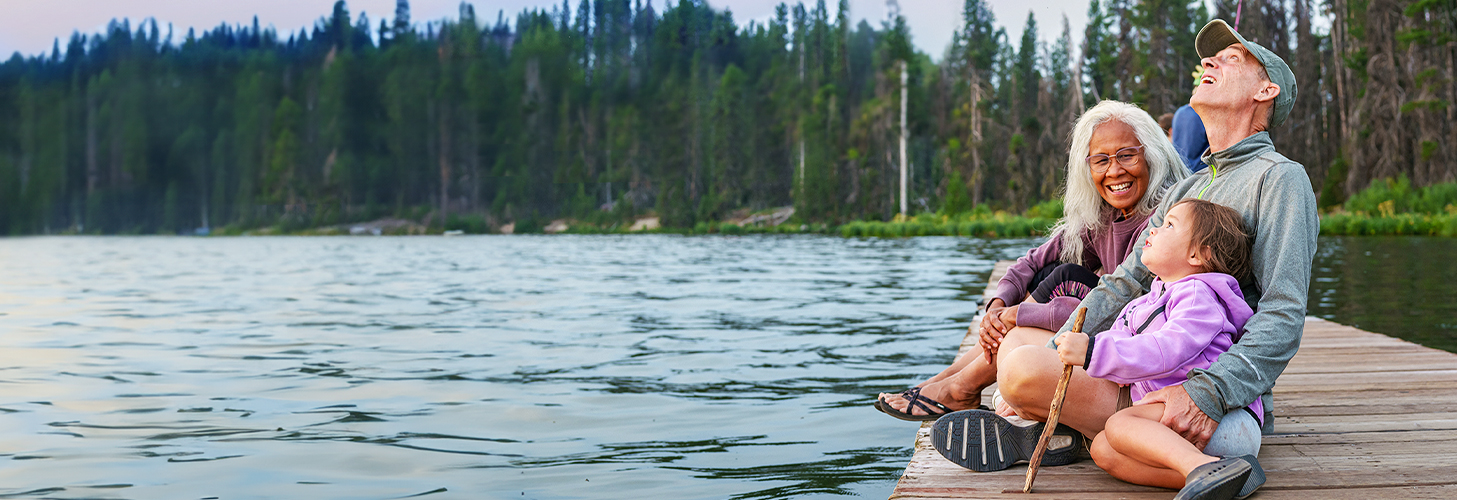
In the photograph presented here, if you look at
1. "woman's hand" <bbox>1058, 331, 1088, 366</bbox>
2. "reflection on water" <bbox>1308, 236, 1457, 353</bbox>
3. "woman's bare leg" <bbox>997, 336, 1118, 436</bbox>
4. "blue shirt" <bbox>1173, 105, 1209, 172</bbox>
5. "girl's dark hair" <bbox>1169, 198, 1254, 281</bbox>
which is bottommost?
"reflection on water" <bbox>1308, 236, 1457, 353</bbox>

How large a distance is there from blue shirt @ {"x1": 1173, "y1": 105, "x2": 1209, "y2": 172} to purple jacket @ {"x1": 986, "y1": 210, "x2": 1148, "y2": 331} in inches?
59.7

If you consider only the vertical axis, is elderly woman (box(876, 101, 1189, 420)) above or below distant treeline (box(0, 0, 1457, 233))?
below

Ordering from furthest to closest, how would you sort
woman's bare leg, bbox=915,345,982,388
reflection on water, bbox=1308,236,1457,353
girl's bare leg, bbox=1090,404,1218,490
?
1. reflection on water, bbox=1308,236,1457,353
2. woman's bare leg, bbox=915,345,982,388
3. girl's bare leg, bbox=1090,404,1218,490

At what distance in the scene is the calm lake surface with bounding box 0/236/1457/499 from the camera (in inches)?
156

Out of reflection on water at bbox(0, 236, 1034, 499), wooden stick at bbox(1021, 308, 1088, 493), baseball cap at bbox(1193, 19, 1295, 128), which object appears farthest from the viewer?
reflection on water at bbox(0, 236, 1034, 499)

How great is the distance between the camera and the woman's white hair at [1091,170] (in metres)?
3.23

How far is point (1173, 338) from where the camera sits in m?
2.35

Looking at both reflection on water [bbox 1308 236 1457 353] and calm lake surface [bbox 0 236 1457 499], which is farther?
reflection on water [bbox 1308 236 1457 353]

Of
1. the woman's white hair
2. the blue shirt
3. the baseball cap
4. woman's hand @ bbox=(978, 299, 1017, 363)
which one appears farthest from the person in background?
the baseball cap

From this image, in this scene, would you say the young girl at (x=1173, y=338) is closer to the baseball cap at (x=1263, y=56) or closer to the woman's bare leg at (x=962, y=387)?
the baseball cap at (x=1263, y=56)

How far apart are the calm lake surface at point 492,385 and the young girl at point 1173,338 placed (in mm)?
1260

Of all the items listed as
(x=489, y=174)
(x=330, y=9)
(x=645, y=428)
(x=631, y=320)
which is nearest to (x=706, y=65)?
(x=489, y=174)

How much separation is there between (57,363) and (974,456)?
23.5 feet

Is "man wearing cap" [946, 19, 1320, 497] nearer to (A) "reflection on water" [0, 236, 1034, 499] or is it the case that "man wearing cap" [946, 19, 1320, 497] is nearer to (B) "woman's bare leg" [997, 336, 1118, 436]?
(B) "woman's bare leg" [997, 336, 1118, 436]
